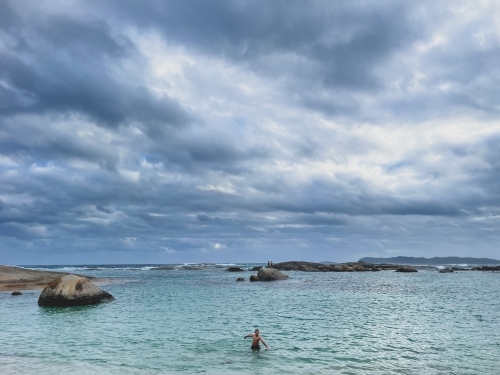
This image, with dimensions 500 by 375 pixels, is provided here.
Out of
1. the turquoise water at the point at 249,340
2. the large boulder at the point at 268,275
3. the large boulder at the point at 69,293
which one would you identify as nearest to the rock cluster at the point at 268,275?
the large boulder at the point at 268,275

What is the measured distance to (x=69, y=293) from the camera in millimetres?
40625

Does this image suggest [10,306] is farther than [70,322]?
Yes

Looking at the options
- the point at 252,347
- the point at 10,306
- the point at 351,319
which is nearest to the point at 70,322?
the point at 10,306

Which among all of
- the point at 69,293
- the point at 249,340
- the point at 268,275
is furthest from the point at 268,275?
the point at 249,340

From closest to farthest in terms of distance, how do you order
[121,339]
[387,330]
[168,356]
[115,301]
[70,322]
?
[168,356] < [121,339] < [387,330] < [70,322] < [115,301]

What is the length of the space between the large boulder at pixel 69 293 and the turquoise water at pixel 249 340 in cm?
126

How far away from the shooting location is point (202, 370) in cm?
1936

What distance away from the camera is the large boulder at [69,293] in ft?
133

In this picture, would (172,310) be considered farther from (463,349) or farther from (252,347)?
(463,349)

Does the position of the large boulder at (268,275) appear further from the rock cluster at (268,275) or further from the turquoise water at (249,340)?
the turquoise water at (249,340)

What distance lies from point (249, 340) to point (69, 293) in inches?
929

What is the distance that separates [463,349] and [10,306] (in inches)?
1630

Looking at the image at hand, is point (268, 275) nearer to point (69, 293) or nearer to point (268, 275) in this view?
point (268, 275)

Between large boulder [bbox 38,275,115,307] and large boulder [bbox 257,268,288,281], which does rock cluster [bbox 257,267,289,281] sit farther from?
large boulder [bbox 38,275,115,307]
